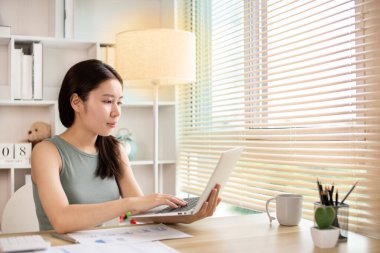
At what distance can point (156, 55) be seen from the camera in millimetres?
2500

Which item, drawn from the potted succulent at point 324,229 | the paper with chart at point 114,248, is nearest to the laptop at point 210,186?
the paper with chart at point 114,248

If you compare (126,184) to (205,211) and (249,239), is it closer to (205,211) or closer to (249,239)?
(205,211)

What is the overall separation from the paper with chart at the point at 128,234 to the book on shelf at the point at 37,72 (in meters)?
1.44

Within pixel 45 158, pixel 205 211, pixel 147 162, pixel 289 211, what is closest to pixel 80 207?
pixel 45 158

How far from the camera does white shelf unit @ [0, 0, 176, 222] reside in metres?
2.86

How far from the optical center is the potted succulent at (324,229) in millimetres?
1330

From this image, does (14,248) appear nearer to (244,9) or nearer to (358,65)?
(358,65)

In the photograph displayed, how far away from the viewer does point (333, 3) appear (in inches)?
72.3

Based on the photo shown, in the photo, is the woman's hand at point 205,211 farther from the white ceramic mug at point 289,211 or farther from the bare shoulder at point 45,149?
the bare shoulder at point 45,149

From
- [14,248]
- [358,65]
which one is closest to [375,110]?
[358,65]

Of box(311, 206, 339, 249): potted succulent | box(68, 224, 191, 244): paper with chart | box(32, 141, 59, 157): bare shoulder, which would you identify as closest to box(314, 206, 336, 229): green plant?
box(311, 206, 339, 249): potted succulent

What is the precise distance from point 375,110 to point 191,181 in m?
1.68

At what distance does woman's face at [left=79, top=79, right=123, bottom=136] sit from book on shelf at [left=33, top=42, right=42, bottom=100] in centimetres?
100

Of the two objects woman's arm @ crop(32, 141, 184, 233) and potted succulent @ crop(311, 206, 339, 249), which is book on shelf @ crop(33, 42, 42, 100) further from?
potted succulent @ crop(311, 206, 339, 249)
